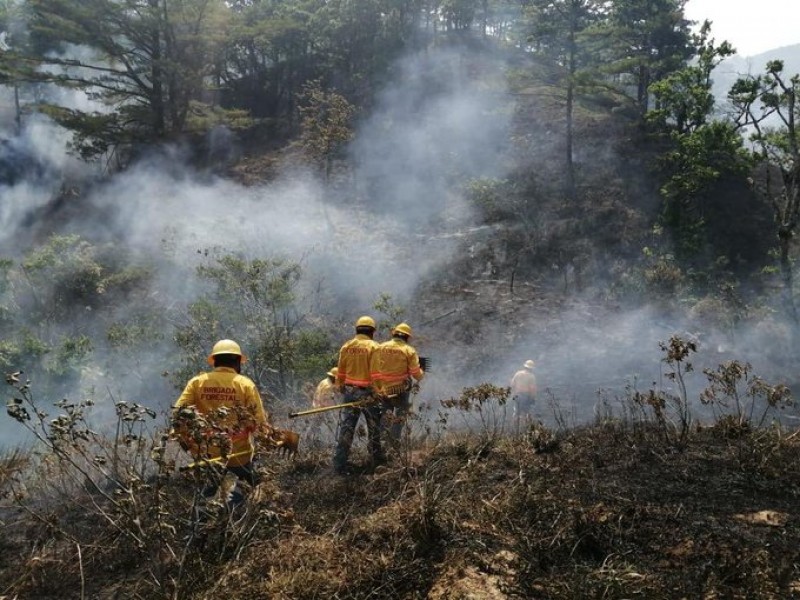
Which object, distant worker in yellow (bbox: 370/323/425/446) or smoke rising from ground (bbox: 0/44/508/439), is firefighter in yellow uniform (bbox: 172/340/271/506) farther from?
smoke rising from ground (bbox: 0/44/508/439)

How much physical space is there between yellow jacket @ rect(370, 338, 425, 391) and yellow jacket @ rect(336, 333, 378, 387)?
0.07 meters

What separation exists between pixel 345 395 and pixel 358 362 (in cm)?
41

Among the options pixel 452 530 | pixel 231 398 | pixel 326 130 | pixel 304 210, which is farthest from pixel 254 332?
pixel 326 130

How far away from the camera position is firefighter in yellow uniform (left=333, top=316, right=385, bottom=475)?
19.3 feet

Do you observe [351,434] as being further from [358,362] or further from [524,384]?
[524,384]

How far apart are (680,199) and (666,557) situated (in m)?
15.5

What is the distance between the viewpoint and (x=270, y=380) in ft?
34.6

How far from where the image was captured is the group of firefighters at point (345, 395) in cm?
419

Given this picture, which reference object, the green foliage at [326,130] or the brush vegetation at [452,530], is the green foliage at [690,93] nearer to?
Answer: the green foliage at [326,130]

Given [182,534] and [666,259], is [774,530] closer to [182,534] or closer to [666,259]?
[182,534]

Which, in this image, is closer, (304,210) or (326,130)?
(326,130)

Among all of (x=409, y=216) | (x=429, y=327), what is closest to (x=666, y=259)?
(x=429, y=327)

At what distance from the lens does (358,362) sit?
627 centimetres

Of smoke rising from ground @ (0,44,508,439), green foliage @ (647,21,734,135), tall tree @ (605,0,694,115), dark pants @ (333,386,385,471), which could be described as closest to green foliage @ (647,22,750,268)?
green foliage @ (647,21,734,135)
